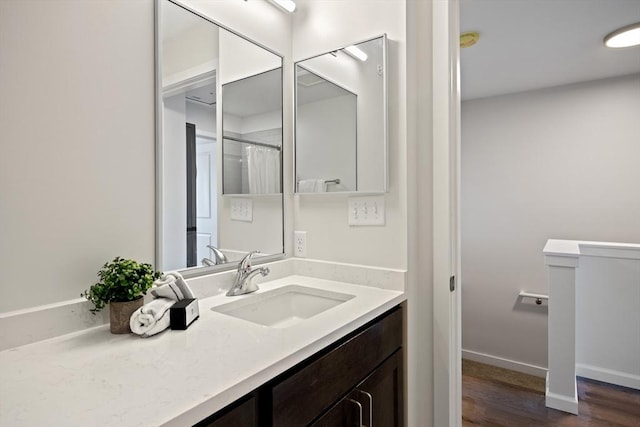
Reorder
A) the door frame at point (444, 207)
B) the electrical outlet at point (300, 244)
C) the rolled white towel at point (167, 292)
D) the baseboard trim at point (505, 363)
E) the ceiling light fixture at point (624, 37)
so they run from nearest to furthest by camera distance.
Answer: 1. the rolled white towel at point (167, 292)
2. the door frame at point (444, 207)
3. the electrical outlet at point (300, 244)
4. the ceiling light fixture at point (624, 37)
5. the baseboard trim at point (505, 363)

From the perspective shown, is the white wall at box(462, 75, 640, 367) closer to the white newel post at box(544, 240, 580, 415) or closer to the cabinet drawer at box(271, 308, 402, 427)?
the white newel post at box(544, 240, 580, 415)

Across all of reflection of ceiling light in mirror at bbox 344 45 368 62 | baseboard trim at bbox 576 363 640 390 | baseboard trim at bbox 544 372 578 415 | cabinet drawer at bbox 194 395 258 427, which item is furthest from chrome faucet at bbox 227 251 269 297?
baseboard trim at bbox 576 363 640 390

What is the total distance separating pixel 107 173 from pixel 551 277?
8.34 feet

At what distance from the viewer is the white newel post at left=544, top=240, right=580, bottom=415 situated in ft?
7.02

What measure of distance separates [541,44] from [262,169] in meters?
1.96

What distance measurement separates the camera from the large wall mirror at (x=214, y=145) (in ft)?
3.65

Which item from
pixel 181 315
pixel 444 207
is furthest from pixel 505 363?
pixel 181 315

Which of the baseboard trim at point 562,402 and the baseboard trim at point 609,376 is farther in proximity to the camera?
the baseboard trim at point 609,376

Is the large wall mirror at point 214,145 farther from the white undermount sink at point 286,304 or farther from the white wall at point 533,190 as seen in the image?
the white wall at point 533,190

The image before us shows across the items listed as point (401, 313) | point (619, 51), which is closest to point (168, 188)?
point (401, 313)

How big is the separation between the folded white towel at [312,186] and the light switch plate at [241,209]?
25 centimetres

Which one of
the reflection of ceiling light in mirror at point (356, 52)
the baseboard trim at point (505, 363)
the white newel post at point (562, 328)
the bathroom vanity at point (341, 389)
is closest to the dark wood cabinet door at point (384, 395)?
the bathroom vanity at point (341, 389)

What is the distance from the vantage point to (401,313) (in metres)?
1.28

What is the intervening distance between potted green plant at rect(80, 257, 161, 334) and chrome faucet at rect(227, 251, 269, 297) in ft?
1.31
